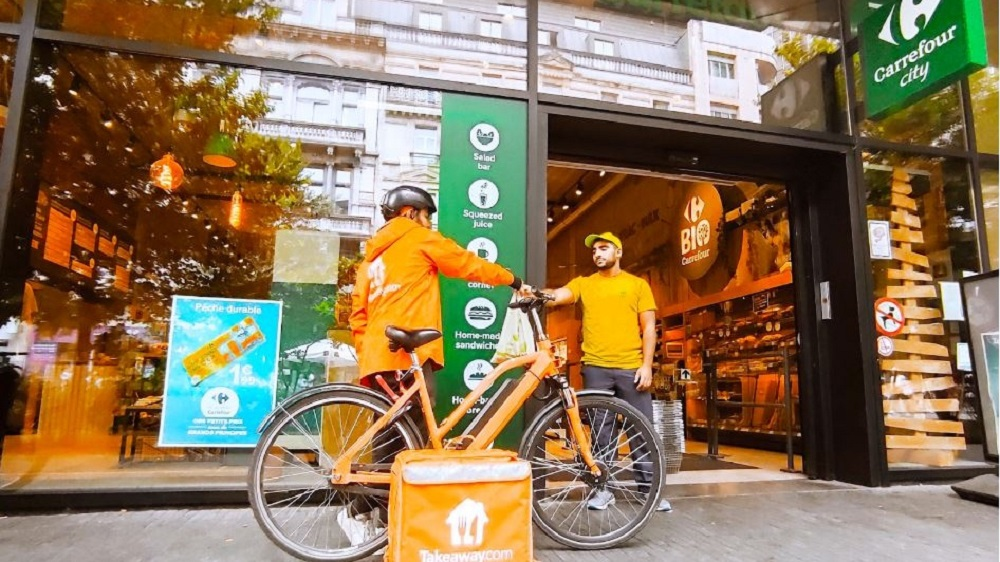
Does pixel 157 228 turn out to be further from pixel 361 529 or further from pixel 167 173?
pixel 361 529

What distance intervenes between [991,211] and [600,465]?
508cm

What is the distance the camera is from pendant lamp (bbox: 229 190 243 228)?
6169mm

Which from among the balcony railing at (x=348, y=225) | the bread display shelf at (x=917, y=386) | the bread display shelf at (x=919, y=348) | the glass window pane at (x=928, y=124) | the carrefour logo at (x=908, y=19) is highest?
the carrefour logo at (x=908, y=19)

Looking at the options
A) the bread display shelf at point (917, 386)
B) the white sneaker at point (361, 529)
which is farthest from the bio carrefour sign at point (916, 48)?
the white sneaker at point (361, 529)

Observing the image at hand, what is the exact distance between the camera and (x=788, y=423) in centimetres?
657

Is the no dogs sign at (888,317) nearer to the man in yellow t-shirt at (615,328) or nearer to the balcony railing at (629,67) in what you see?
the man in yellow t-shirt at (615,328)

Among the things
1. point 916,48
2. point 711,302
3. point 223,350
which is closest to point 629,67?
point 916,48

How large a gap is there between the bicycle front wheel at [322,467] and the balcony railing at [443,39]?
9.86ft

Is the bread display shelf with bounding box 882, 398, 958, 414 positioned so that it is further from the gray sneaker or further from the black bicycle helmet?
the black bicycle helmet

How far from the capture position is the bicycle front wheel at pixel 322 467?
3131 millimetres

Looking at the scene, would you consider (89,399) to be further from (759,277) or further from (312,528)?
(759,277)

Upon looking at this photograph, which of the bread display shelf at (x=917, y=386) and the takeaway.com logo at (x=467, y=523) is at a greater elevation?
the bread display shelf at (x=917, y=386)

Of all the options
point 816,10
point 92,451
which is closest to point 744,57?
point 816,10

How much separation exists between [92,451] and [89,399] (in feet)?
2.70
